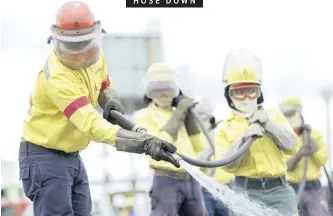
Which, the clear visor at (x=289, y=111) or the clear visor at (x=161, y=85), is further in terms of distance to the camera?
the clear visor at (x=289, y=111)

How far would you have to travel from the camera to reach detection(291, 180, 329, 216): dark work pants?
26.2 ft

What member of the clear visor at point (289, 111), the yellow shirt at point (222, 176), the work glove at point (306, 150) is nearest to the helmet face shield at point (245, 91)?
the work glove at point (306, 150)

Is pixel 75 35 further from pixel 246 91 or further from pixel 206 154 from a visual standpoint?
pixel 206 154

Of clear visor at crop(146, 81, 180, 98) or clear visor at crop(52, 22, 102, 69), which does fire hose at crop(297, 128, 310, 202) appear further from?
clear visor at crop(52, 22, 102, 69)

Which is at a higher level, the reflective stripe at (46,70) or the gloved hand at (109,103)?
the reflective stripe at (46,70)

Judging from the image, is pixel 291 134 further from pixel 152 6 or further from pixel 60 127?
pixel 60 127

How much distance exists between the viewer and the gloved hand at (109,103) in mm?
5553

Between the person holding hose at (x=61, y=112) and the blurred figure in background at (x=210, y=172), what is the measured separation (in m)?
2.10

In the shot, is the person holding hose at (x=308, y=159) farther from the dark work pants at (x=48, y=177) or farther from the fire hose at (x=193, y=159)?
the dark work pants at (x=48, y=177)

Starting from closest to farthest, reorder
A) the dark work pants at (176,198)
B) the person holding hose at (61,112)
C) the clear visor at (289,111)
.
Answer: the person holding hose at (61,112)
the dark work pants at (176,198)
the clear visor at (289,111)

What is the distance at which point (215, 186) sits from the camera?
223 inches

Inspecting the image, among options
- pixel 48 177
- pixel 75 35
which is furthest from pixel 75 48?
pixel 48 177

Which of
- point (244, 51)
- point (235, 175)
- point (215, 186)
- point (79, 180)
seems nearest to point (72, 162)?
point (79, 180)

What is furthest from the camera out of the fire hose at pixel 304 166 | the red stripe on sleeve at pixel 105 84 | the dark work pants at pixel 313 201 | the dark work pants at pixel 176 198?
the fire hose at pixel 304 166
